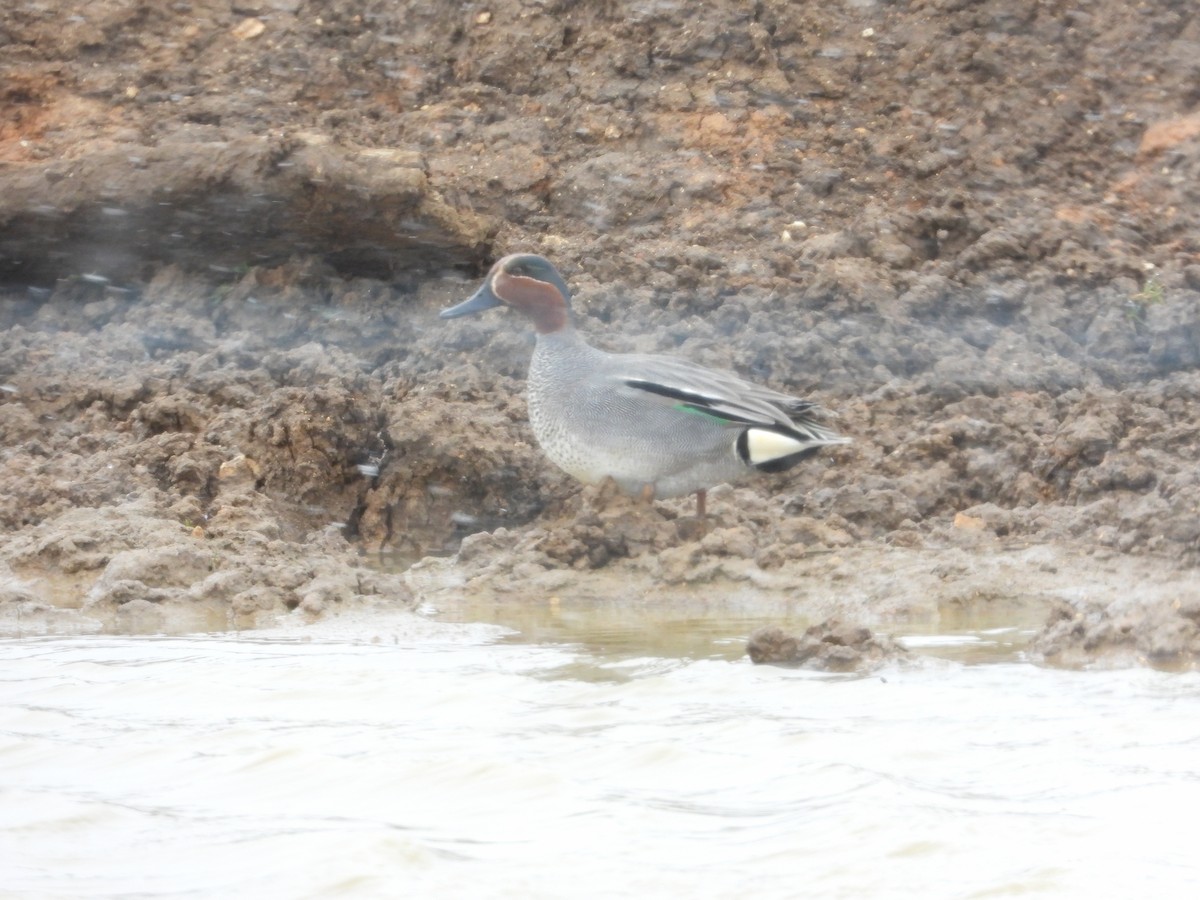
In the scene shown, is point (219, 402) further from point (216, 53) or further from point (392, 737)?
point (392, 737)

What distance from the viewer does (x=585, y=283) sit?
861cm

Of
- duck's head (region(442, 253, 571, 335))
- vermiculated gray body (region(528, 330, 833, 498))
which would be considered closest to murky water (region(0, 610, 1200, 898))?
vermiculated gray body (region(528, 330, 833, 498))

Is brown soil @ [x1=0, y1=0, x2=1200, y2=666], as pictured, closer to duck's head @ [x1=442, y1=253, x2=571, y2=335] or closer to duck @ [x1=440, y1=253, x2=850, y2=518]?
duck @ [x1=440, y1=253, x2=850, y2=518]

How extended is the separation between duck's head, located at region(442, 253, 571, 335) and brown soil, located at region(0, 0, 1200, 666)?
65 centimetres

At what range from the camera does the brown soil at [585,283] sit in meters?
6.26

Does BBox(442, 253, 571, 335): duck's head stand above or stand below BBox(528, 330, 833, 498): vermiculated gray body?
above

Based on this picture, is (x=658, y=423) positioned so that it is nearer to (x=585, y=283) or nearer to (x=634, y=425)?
(x=634, y=425)

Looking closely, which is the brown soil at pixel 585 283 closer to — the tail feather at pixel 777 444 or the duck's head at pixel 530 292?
the tail feather at pixel 777 444

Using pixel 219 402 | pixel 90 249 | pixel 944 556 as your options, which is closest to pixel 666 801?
pixel 944 556

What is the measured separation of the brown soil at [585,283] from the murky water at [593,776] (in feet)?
3.04

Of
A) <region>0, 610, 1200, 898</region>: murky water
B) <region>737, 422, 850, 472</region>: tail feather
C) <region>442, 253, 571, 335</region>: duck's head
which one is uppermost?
<region>442, 253, 571, 335</region>: duck's head

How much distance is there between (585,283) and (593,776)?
525 cm

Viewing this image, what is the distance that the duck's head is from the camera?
6.78 metres

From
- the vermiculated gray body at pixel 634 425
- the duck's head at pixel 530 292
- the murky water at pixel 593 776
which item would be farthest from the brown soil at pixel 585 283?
the murky water at pixel 593 776
